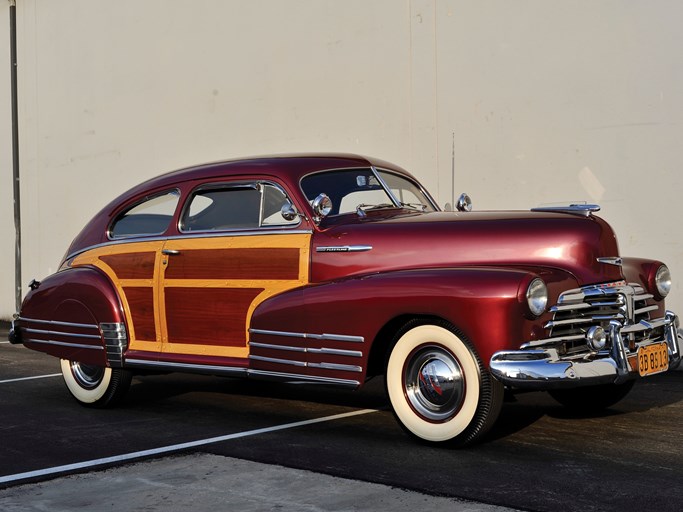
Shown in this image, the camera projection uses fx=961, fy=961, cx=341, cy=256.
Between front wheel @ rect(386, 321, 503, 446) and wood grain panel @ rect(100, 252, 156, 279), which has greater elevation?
wood grain panel @ rect(100, 252, 156, 279)

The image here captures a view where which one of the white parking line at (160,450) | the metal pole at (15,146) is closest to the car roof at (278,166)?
the white parking line at (160,450)

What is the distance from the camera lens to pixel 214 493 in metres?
4.40

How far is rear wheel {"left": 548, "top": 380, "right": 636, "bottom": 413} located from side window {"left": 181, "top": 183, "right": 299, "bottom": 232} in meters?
2.21

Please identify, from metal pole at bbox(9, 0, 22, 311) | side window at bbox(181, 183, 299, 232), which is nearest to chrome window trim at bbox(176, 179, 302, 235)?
side window at bbox(181, 183, 299, 232)

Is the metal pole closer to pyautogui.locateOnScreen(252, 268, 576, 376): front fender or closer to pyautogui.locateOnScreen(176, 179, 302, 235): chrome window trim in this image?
pyautogui.locateOnScreen(176, 179, 302, 235): chrome window trim

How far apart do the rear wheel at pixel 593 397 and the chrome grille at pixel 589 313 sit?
0.77 metres

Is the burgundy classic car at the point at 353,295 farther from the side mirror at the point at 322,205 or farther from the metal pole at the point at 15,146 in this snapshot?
the metal pole at the point at 15,146

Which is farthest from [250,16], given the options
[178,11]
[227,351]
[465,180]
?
[227,351]

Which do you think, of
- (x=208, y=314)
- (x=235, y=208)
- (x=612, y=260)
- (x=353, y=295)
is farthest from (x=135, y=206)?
(x=612, y=260)

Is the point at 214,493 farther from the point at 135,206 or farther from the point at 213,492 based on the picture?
the point at 135,206

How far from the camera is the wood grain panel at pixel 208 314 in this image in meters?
6.27

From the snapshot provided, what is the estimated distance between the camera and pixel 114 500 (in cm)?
431

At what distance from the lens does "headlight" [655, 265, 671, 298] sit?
6027mm

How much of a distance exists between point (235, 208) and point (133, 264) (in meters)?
0.92
